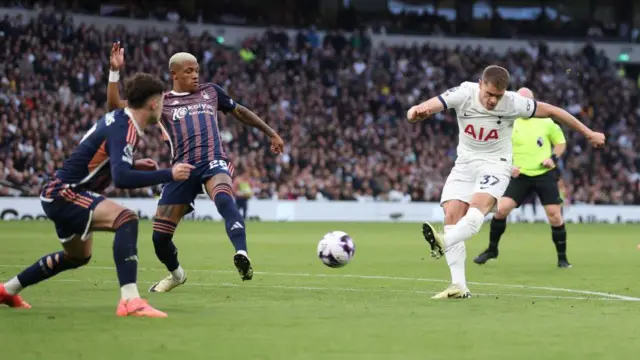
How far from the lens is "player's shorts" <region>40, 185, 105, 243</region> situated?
8875mm

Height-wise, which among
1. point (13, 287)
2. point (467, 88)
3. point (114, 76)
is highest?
point (114, 76)

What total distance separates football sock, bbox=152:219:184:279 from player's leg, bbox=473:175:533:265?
22.1ft

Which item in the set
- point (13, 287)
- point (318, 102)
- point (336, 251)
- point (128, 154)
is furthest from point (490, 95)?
point (318, 102)

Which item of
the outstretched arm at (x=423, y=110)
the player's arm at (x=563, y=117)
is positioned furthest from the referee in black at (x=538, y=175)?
the outstretched arm at (x=423, y=110)

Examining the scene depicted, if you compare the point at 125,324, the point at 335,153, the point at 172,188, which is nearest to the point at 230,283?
the point at 172,188

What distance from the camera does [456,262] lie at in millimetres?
11352

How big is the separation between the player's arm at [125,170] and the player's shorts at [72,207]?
0.31 meters

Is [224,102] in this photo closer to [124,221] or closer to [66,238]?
[66,238]

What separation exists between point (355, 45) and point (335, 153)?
7638 mm

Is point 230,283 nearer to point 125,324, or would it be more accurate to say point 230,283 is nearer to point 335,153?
point 125,324

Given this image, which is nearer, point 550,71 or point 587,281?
point 587,281

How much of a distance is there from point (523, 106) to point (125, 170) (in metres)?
4.56

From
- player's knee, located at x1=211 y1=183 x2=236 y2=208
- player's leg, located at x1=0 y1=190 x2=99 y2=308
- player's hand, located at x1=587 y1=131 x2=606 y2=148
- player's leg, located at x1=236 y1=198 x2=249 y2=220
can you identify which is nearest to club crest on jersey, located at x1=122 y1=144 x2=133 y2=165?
player's leg, located at x1=0 y1=190 x2=99 y2=308

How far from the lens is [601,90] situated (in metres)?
46.8
